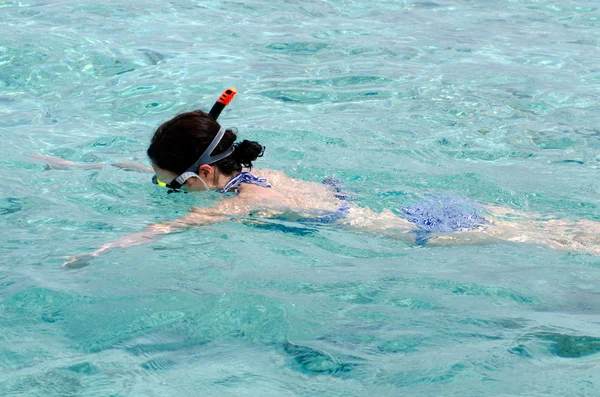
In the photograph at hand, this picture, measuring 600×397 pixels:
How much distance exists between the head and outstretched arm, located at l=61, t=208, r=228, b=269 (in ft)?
0.71

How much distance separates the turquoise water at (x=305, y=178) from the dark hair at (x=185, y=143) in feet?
1.28

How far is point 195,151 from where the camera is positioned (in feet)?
15.1

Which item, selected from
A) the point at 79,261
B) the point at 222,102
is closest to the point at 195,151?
the point at 222,102

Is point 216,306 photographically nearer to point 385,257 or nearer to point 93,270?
point 93,270

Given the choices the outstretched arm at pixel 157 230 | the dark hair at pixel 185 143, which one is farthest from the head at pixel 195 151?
the outstretched arm at pixel 157 230

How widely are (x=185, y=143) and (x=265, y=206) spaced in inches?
24.1

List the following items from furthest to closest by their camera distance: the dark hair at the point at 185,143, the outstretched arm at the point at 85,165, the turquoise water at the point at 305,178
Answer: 1. the outstretched arm at the point at 85,165
2. the dark hair at the point at 185,143
3. the turquoise water at the point at 305,178

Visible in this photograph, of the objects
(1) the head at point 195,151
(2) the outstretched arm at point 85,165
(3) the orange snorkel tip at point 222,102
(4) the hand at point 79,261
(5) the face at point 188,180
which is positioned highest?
(3) the orange snorkel tip at point 222,102

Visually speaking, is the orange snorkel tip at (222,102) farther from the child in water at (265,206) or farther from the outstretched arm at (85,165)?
the outstretched arm at (85,165)

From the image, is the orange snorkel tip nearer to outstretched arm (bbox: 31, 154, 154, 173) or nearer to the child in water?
the child in water

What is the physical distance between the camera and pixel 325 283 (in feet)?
12.0

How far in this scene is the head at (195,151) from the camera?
4.57m

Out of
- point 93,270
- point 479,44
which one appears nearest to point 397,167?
point 93,270

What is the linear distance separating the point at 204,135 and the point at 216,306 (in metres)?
1.52
